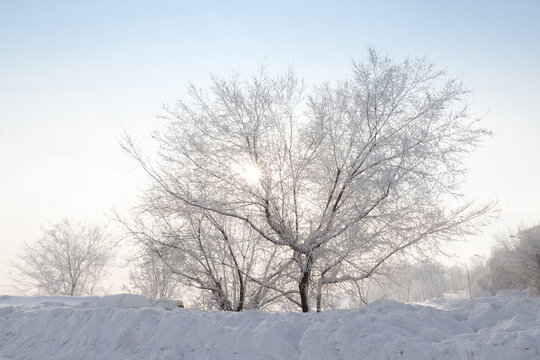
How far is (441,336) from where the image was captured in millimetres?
A: 4719

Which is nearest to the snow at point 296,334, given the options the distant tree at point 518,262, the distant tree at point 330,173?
the distant tree at point 330,173

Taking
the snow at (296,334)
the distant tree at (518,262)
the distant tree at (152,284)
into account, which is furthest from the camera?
the distant tree at (518,262)

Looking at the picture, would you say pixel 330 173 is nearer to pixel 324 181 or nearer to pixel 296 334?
pixel 324 181

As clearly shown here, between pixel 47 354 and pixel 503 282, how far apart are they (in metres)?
44.1

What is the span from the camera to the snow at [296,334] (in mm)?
4352

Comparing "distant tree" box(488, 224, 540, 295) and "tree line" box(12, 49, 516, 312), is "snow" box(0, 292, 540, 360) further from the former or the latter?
"distant tree" box(488, 224, 540, 295)

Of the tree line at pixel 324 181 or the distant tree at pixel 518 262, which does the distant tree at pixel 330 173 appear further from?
the distant tree at pixel 518 262

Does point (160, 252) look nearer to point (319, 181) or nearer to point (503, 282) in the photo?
point (319, 181)

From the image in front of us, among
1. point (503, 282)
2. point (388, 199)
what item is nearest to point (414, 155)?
point (388, 199)

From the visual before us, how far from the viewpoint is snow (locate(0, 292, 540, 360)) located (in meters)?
4.35

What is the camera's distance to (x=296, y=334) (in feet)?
16.9

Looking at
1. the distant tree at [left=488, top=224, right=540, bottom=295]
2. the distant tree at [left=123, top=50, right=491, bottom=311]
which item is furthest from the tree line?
the distant tree at [left=488, top=224, right=540, bottom=295]

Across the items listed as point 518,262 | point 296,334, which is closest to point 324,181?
point 296,334

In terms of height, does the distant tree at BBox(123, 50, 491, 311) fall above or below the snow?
above
